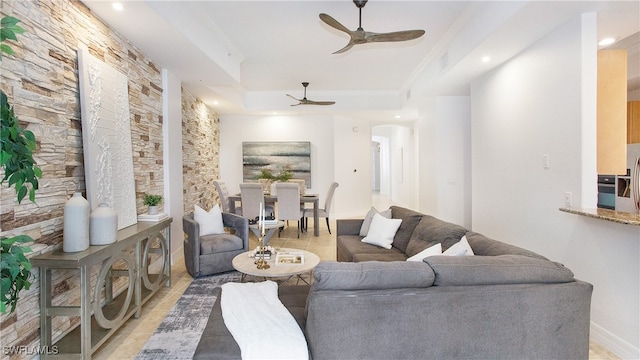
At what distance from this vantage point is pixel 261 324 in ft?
5.68

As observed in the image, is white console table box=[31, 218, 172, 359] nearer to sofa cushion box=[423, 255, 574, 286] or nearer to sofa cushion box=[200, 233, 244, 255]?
sofa cushion box=[200, 233, 244, 255]

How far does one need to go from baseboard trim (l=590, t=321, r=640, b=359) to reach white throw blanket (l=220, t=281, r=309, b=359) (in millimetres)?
2290

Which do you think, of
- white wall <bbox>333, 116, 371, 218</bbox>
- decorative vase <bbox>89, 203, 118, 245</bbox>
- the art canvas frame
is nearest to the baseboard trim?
decorative vase <bbox>89, 203, 118, 245</bbox>

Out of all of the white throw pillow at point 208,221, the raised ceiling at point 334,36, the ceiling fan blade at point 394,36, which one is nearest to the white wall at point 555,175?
the raised ceiling at point 334,36

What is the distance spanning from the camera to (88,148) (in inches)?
103

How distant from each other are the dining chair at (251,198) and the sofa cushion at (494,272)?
420 cm

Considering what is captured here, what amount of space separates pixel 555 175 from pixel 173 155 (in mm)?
4360

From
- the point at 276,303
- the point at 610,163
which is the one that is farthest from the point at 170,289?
the point at 610,163

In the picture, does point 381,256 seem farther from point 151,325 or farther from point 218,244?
point 151,325

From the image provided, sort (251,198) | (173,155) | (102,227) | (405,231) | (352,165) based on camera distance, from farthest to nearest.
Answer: (352,165)
(251,198)
(173,155)
(405,231)
(102,227)

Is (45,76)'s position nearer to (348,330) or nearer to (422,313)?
(348,330)

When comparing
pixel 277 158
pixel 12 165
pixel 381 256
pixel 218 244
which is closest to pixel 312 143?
pixel 277 158

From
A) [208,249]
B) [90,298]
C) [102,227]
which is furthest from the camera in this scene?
[208,249]

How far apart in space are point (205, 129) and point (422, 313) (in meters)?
6.26
